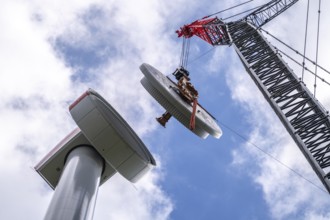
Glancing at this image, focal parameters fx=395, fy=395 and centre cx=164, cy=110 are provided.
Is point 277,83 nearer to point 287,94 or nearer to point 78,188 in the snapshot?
point 287,94

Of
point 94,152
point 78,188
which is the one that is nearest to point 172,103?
point 94,152

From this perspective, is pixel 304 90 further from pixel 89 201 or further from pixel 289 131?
pixel 89 201

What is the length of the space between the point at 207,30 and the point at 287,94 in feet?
43.0

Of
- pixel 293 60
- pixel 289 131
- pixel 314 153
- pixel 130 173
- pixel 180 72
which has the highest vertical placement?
pixel 180 72

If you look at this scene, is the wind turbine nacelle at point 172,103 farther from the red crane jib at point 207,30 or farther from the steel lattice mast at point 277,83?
the red crane jib at point 207,30

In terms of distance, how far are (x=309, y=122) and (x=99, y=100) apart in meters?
15.7

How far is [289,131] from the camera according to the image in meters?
24.0

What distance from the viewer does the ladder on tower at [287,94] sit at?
22.7 metres

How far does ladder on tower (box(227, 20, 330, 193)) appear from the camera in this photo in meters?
22.7

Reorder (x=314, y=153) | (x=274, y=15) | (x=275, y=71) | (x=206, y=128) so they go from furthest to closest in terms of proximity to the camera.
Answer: (x=274, y=15) → (x=275, y=71) → (x=314, y=153) → (x=206, y=128)

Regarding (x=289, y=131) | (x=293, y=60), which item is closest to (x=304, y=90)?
(x=289, y=131)

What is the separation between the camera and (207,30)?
120 ft

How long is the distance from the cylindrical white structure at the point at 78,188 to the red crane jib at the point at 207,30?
2518 centimetres

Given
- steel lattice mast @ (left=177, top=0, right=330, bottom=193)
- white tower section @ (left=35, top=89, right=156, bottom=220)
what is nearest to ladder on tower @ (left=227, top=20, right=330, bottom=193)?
steel lattice mast @ (left=177, top=0, right=330, bottom=193)
